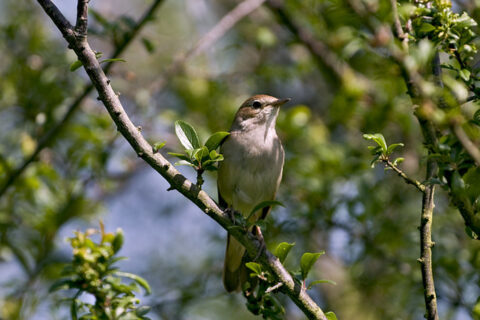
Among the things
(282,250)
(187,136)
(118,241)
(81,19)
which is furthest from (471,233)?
(81,19)

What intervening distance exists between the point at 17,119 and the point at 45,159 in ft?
2.03

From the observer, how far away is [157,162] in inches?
92.7

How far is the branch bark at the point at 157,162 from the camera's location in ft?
7.40

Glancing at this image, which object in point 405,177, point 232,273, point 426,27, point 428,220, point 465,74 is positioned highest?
point 426,27

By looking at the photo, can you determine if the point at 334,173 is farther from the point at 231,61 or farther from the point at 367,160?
the point at 231,61

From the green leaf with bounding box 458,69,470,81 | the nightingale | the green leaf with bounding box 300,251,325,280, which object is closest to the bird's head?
the nightingale

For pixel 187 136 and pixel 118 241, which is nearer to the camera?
pixel 187 136

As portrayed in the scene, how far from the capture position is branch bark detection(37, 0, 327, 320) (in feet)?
7.40

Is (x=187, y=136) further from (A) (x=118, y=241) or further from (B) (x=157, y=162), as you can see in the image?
(A) (x=118, y=241)

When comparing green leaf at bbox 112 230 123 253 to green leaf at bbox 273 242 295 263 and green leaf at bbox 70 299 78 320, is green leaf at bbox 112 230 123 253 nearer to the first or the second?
green leaf at bbox 70 299 78 320

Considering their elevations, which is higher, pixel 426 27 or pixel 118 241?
pixel 426 27

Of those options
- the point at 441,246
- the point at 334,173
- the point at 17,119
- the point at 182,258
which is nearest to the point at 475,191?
the point at 441,246

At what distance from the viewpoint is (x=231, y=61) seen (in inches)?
316

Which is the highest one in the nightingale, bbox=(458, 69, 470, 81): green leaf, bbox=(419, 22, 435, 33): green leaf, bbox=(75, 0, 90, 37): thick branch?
bbox=(75, 0, 90, 37): thick branch
